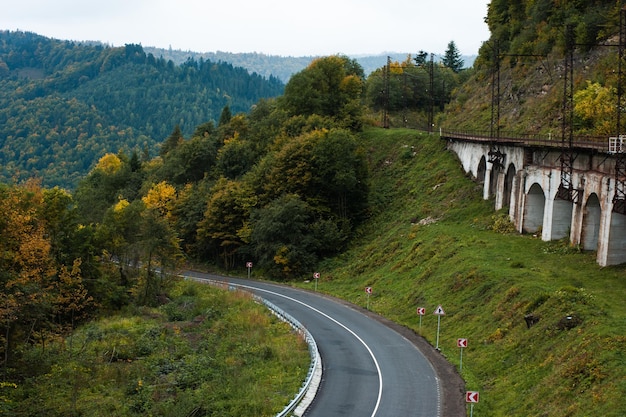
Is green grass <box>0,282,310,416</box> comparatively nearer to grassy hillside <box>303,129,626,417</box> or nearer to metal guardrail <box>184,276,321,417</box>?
metal guardrail <box>184,276,321,417</box>

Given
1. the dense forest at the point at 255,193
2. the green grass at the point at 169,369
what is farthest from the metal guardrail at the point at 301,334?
the dense forest at the point at 255,193

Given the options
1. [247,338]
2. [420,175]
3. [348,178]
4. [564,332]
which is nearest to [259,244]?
[348,178]

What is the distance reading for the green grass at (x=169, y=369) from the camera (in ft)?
86.3

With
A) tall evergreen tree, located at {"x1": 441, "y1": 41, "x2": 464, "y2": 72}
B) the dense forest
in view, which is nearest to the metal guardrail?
the dense forest

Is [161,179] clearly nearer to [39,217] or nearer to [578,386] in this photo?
[39,217]

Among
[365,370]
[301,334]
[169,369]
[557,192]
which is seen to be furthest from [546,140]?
[169,369]

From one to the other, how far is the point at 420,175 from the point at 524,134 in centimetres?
1422

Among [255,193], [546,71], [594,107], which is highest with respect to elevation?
[546,71]

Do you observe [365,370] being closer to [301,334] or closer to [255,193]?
[301,334]

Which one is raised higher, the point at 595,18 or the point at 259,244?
the point at 595,18

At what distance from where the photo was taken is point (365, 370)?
1235 inches

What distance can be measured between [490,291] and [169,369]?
1764 cm

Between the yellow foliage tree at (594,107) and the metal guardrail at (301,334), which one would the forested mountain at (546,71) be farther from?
the metal guardrail at (301,334)

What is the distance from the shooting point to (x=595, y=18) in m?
60.2
